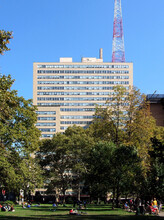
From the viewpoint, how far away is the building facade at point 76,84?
151 m

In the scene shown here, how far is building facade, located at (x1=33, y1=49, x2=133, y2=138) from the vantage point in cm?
15125

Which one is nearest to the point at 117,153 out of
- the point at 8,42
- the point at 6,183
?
the point at 6,183

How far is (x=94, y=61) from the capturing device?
157 meters

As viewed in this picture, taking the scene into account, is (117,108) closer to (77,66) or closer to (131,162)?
(131,162)

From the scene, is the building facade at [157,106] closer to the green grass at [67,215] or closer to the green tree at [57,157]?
the green tree at [57,157]

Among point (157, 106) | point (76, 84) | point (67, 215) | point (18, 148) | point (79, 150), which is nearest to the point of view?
point (67, 215)

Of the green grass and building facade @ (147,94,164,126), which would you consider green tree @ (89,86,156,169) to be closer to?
the green grass

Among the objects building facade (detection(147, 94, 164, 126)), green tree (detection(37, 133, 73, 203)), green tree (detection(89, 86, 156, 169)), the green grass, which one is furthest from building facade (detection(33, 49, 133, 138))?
the green grass

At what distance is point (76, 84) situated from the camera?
153 m

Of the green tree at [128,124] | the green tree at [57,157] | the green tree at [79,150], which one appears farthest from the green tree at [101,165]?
the green tree at [57,157]

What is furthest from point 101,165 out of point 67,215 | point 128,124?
point 67,215

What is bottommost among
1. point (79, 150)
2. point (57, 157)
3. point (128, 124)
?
point (57, 157)

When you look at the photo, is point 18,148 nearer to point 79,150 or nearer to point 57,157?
point 79,150

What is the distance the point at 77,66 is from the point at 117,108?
102494mm
